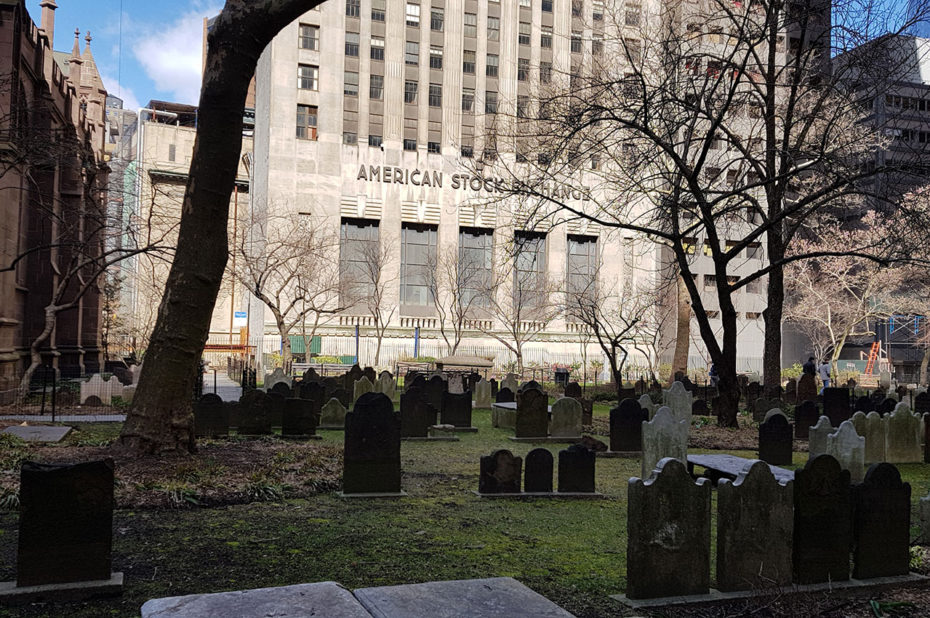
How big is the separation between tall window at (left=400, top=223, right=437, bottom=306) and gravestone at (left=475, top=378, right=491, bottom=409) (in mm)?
26350

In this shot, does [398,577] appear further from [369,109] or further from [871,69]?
[369,109]

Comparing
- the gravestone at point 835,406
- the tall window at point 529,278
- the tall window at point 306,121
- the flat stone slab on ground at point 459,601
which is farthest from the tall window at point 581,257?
the flat stone slab on ground at point 459,601

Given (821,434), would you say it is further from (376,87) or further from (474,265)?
(376,87)

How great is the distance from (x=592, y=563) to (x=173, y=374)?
6.16m

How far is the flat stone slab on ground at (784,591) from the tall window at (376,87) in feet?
154

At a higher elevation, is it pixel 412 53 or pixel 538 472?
pixel 412 53

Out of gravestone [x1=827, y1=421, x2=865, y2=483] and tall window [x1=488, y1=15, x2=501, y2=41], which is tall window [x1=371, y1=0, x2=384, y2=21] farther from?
A: gravestone [x1=827, y1=421, x2=865, y2=483]

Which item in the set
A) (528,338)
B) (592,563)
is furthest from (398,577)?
(528,338)

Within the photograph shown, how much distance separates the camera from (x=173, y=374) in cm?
1005

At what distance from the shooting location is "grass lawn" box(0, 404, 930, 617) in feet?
18.1

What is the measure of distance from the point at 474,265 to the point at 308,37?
1768cm

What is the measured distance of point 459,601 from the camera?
3918mm

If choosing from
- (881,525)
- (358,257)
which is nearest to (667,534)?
(881,525)

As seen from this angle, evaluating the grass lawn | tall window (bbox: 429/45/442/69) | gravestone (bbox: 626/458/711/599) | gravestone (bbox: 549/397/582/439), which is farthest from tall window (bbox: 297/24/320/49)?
gravestone (bbox: 626/458/711/599)
